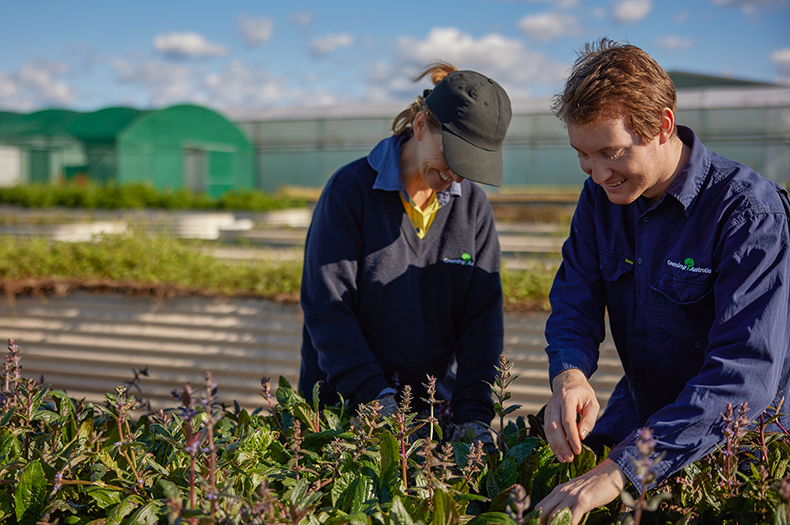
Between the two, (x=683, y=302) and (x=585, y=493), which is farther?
(x=683, y=302)

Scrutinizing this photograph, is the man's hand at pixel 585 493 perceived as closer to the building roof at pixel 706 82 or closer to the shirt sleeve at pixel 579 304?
the shirt sleeve at pixel 579 304

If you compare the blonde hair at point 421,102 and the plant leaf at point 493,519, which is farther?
the blonde hair at point 421,102

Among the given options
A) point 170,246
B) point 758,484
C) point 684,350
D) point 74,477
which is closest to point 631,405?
point 684,350

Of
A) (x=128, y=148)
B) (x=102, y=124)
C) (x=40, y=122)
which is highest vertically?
(x=40, y=122)

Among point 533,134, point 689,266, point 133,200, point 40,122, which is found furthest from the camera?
point 533,134

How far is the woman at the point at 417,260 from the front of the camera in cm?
197

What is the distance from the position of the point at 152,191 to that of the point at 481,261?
37.1 feet

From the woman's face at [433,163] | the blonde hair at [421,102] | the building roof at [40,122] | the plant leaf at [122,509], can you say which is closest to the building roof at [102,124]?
the building roof at [40,122]

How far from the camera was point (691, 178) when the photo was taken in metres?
1.57

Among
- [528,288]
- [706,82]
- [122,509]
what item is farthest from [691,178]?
[706,82]

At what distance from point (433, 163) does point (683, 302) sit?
86 centimetres

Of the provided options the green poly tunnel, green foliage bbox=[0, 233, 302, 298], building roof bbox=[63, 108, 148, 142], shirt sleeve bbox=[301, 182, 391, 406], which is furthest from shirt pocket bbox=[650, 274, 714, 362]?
building roof bbox=[63, 108, 148, 142]

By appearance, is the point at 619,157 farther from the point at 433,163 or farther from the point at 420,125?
the point at 420,125

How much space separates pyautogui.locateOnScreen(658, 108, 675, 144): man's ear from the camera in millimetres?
1470
